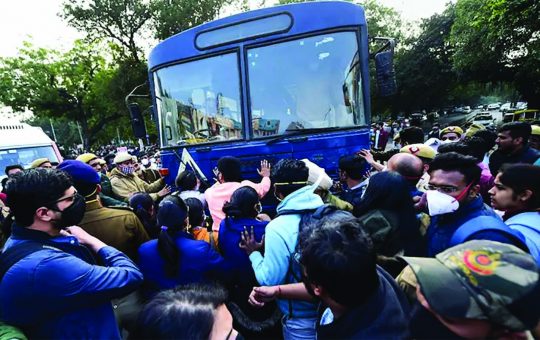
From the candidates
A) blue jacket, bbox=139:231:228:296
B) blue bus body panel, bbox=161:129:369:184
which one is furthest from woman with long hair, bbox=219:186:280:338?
blue bus body panel, bbox=161:129:369:184

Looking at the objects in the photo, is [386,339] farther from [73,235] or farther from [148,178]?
[148,178]

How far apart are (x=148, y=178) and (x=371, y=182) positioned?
4502 mm

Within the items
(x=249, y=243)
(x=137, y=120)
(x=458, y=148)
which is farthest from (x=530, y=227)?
(x=137, y=120)

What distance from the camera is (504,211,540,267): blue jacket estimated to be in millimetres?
1652

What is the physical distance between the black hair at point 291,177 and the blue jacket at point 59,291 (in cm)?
106

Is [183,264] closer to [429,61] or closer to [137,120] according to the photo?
[137,120]

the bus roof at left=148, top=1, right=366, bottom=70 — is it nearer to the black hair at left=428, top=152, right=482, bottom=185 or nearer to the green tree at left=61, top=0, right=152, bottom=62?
the black hair at left=428, top=152, right=482, bottom=185

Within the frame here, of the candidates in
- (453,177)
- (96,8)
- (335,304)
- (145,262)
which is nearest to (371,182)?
(453,177)

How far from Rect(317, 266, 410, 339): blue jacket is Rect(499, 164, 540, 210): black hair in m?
1.31

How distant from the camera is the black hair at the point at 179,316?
3.55 feet

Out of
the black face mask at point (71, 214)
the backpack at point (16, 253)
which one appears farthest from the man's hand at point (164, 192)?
the backpack at point (16, 253)

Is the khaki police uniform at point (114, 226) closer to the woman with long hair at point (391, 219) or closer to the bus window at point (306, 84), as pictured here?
the woman with long hair at point (391, 219)

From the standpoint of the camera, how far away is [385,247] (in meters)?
1.78

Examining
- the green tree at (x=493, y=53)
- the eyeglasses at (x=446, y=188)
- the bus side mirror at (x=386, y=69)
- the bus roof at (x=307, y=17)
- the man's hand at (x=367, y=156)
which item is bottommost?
the eyeglasses at (x=446, y=188)
